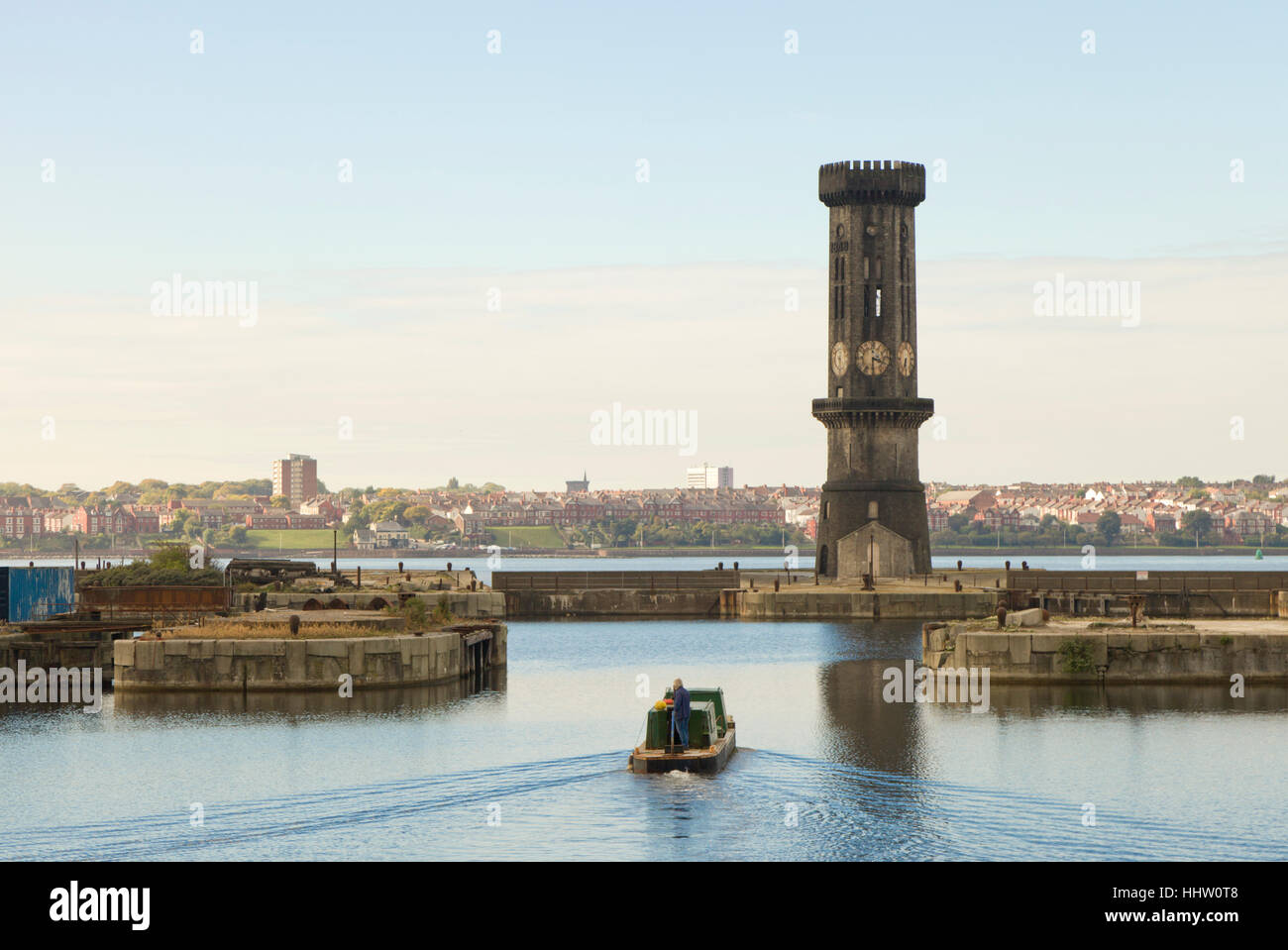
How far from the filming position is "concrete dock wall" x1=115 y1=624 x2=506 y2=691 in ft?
196

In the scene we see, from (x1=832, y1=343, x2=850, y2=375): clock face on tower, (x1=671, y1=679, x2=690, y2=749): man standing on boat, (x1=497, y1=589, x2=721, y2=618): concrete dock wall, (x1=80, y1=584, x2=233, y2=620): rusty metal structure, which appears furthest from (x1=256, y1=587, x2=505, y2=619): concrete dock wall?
(x1=671, y1=679, x2=690, y2=749): man standing on boat

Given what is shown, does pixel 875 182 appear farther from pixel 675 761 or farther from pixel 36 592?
pixel 675 761

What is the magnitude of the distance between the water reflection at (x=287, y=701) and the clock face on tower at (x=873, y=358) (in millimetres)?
55850

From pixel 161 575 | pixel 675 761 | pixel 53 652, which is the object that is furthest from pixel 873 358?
pixel 675 761

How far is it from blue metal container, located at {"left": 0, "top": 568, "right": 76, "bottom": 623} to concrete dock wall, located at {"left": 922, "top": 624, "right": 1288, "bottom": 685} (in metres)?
42.4

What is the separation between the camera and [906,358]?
112812 mm

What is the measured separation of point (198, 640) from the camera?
198 ft

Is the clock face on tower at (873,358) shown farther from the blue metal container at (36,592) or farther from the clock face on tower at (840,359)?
the blue metal container at (36,592)

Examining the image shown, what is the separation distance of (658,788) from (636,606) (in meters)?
71.4

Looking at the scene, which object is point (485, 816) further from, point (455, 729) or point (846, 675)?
point (846, 675)

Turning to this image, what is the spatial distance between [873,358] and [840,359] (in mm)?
2195

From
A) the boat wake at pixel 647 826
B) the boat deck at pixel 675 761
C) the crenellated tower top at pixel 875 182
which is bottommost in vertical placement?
the boat wake at pixel 647 826

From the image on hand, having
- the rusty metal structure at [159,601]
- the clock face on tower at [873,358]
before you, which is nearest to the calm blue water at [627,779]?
the rusty metal structure at [159,601]

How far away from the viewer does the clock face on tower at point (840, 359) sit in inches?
4432
